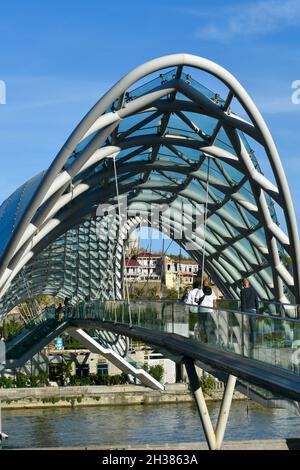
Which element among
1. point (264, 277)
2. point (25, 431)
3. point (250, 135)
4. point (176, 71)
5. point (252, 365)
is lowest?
point (25, 431)

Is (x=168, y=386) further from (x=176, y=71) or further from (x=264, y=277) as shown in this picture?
(x=176, y=71)

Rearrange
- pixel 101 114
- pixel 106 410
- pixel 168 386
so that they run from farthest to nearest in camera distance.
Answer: pixel 168 386 < pixel 106 410 < pixel 101 114

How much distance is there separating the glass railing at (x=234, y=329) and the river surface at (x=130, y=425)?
17.4 meters

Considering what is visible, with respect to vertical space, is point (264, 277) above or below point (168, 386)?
above

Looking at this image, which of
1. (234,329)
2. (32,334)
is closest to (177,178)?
(32,334)

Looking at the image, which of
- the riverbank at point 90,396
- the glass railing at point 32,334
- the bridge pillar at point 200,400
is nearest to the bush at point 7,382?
the riverbank at point 90,396

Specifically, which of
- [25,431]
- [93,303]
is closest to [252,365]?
[93,303]

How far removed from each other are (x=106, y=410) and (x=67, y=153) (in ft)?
134

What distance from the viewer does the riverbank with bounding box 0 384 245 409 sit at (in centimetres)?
7550

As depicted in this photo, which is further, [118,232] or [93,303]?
[118,232]

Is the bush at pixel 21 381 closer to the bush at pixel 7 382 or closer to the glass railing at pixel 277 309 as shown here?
the bush at pixel 7 382

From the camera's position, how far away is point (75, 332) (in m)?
82.1

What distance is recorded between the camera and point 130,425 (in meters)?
61.3
